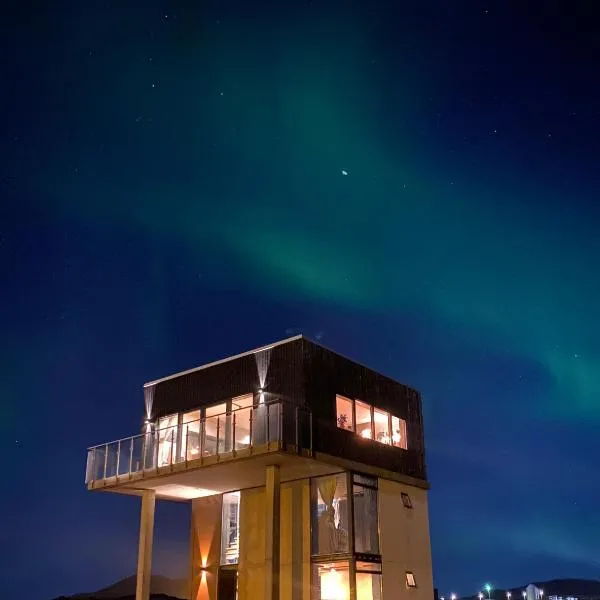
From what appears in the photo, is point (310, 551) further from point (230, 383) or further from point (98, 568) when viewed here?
point (98, 568)

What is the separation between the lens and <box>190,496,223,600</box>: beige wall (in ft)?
76.7

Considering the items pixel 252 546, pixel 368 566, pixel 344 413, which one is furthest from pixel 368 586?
pixel 344 413

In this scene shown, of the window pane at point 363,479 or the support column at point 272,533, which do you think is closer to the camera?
the support column at point 272,533

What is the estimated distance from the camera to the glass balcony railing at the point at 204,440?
19.8 metres

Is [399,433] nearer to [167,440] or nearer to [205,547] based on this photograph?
[205,547]

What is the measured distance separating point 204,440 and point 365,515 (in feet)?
16.7

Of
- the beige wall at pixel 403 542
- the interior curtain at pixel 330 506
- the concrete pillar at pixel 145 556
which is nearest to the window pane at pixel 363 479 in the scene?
the beige wall at pixel 403 542

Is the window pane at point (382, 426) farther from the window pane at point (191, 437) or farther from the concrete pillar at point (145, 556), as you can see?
the concrete pillar at point (145, 556)

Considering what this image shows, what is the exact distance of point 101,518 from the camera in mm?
79625

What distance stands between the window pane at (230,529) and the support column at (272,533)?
3690mm

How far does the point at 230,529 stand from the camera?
77.8 ft

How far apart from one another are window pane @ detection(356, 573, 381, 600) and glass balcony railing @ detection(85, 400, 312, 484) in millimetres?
4447

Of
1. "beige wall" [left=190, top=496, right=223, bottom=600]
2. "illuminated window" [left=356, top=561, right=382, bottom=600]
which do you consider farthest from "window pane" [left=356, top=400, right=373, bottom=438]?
"beige wall" [left=190, top=496, right=223, bottom=600]

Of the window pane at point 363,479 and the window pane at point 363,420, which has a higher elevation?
the window pane at point 363,420
